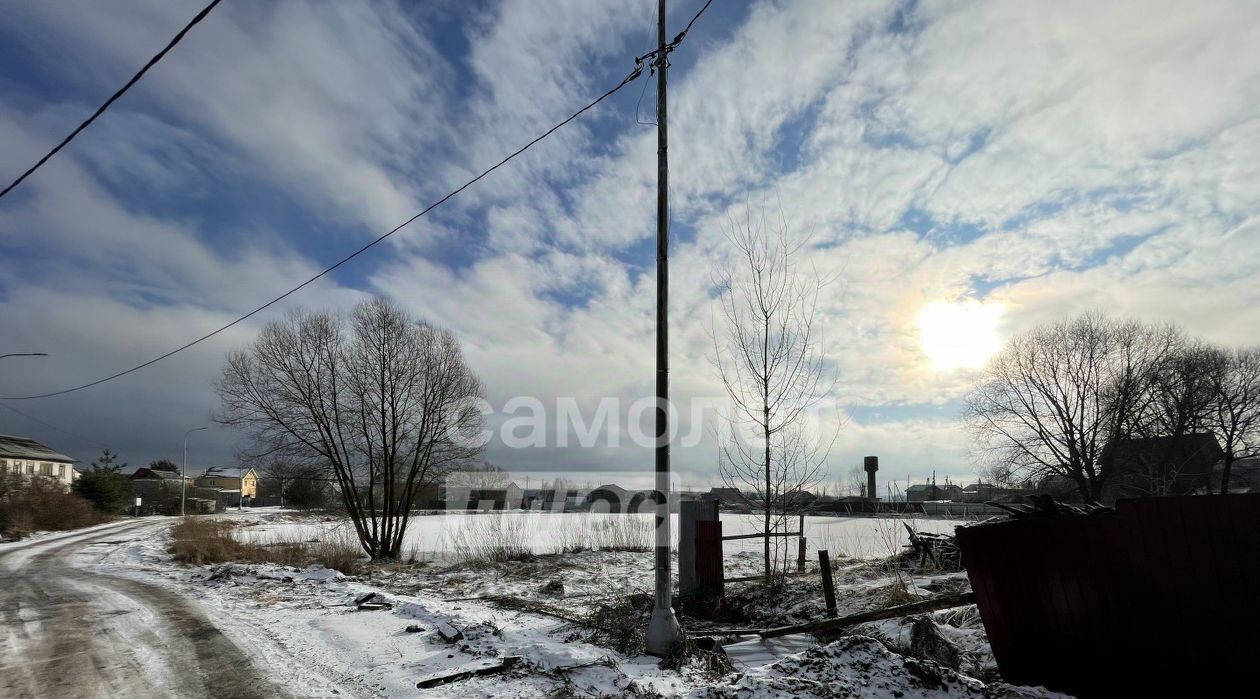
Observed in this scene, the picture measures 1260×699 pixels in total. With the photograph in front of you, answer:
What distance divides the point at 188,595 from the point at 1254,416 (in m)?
55.9

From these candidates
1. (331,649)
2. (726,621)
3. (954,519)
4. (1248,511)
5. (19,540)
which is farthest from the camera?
(954,519)

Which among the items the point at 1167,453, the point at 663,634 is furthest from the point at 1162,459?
the point at 663,634

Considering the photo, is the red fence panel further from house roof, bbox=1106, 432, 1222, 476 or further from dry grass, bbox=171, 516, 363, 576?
house roof, bbox=1106, 432, 1222, 476

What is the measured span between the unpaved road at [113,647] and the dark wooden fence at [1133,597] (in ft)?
22.3

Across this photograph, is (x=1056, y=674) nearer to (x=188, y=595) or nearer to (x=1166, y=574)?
(x=1166, y=574)

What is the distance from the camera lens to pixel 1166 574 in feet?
15.5

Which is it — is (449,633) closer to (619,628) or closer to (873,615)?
(619,628)

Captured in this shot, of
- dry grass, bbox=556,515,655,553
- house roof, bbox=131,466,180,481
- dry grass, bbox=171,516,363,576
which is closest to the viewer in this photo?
dry grass, bbox=171,516,363,576

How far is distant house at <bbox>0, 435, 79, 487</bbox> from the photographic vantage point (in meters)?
60.8

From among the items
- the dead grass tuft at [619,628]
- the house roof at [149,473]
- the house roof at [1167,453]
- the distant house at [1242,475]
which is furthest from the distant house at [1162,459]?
the house roof at [149,473]

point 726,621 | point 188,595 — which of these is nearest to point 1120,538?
Result: point 726,621

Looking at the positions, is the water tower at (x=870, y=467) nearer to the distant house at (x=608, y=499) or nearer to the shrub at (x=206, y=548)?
the distant house at (x=608, y=499)

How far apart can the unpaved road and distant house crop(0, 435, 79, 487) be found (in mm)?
65523

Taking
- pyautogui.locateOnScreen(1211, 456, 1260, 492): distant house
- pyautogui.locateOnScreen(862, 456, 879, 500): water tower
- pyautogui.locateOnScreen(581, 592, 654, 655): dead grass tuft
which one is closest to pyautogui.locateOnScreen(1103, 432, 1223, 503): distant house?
pyautogui.locateOnScreen(1211, 456, 1260, 492): distant house
